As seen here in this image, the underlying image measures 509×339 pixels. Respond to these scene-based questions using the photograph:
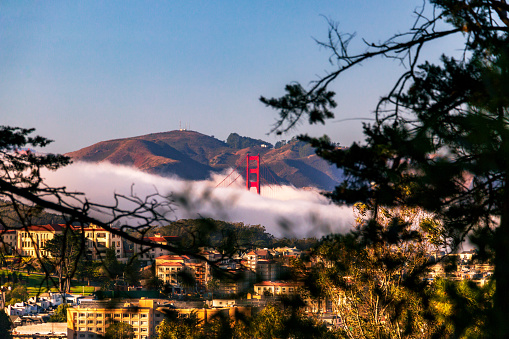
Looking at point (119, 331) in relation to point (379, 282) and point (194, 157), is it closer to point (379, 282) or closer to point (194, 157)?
point (379, 282)

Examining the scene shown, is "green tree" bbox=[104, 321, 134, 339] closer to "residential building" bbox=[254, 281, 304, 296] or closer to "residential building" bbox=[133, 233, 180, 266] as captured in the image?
"residential building" bbox=[133, 233, 180, 266]

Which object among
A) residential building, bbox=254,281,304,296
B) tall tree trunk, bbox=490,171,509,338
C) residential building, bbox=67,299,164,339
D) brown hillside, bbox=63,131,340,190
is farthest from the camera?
brown hillside, bbox=63,131,340,190

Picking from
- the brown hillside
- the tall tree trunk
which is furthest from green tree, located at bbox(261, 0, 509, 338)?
the brown hillside

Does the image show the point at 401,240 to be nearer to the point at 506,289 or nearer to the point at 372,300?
the point at 506,289

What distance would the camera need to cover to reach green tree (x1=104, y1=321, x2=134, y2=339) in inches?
75.0

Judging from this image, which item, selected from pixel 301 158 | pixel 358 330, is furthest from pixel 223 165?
pixel 358 330

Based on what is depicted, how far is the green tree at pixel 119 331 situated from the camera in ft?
6.25

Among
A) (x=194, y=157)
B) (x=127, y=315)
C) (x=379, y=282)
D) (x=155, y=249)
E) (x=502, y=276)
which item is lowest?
(x=379, y=282)

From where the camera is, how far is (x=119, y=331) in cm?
195

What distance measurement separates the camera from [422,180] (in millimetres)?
1992

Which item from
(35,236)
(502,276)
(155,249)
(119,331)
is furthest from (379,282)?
(35,236)

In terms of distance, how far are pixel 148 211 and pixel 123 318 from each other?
0.60 meters

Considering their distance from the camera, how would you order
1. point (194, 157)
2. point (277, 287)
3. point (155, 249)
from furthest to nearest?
point (194, 157), point (277, 287), point (155, 249)

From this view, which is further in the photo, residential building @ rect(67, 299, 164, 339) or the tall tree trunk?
the tall tree trunk
